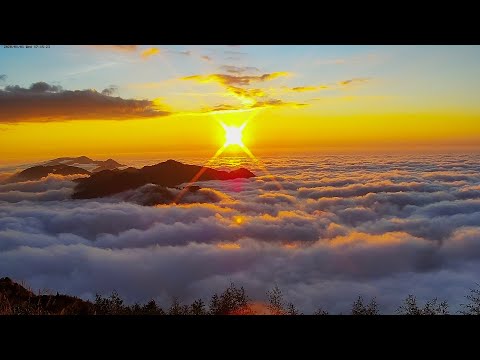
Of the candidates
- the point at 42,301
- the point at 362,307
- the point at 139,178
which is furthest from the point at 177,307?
the point at 139,178

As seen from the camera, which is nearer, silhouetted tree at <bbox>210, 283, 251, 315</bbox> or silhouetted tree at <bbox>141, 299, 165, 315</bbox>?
silhouetted tree at <bbox>141, 299, 165, 315</bbox>

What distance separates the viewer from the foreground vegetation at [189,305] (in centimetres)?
318

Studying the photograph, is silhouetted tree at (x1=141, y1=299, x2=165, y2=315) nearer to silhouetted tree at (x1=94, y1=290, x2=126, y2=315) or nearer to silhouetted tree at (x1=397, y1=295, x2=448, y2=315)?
silhouetted tree at (x1=94, y1=290, x2=126, y2=315)

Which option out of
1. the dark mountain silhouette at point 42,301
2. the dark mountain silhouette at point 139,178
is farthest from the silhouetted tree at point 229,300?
the dark mountain silhouette at point 139,178

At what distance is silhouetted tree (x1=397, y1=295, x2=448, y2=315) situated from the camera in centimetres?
281

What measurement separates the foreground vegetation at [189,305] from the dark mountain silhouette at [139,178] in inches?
1188

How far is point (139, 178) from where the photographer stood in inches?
1454

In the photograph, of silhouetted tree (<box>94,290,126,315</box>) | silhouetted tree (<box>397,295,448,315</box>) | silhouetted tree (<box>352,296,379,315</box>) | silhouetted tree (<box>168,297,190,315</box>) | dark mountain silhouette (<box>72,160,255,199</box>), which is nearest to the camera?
silhouetted tree (<box>397,295,448,315</box>)

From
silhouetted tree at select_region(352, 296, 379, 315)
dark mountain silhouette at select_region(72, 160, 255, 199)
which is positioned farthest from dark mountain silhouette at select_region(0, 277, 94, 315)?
dark mountain silhouette at select_region(72, 160, 255, 199)

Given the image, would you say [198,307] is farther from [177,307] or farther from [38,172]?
[38,172]

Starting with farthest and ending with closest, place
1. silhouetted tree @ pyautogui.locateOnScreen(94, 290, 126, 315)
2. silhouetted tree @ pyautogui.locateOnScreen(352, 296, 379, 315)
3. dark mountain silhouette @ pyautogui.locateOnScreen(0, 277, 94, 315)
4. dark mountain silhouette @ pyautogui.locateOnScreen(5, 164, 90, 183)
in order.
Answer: dark mountain silhouette @ pyautogui.locateOnScreen(5, 164, 90, 183), dark mountain silhouette @ pyautogui.locateOnScreen(0, 277, 94, 315), silhouetted tree @ pyautogui.locateOnScreen(94, 290, 126, 315), silhouetted tree @ pyautogui.locateOnScreen(352, 296, 379, 315)

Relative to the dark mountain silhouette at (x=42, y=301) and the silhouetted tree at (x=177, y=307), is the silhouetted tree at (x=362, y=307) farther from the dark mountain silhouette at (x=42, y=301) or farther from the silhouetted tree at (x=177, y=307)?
the dark mountain silhouette at (x=42, y=301)

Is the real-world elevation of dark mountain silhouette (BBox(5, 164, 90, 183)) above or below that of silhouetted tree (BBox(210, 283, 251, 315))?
above

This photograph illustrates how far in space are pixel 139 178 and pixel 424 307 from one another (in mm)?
35249
